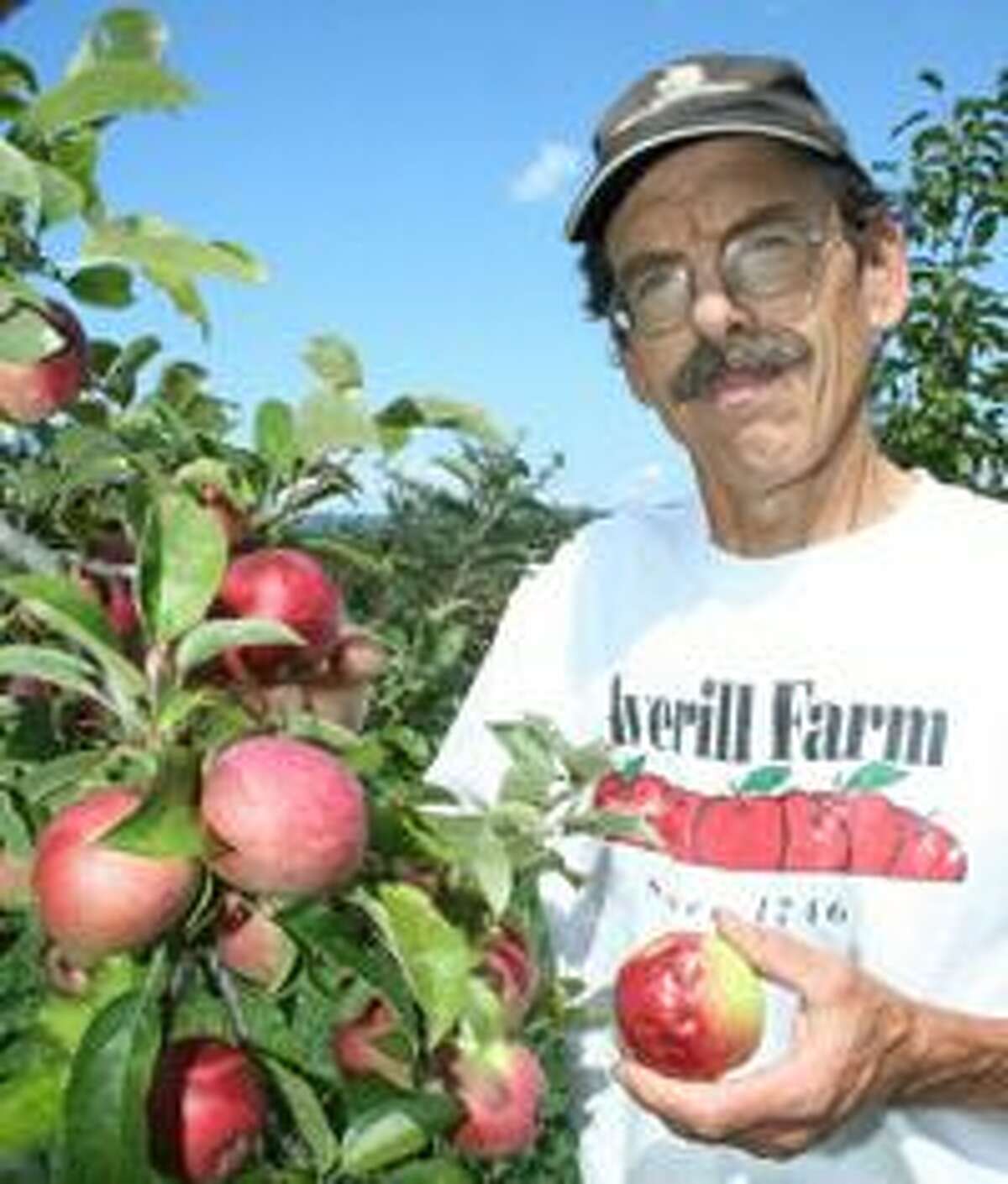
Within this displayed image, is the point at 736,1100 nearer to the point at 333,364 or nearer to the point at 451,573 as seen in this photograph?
the point at 333,364

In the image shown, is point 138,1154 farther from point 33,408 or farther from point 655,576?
point 655,576

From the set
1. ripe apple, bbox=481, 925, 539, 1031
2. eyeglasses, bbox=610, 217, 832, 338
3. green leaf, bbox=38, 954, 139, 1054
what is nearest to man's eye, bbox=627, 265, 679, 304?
eyeglasses, bbox=610, 217, 832, 338

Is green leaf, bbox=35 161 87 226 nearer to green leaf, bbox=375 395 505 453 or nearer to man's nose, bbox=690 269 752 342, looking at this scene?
green leaf, bbox=375 395 505 453

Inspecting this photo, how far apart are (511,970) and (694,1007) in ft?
1.80

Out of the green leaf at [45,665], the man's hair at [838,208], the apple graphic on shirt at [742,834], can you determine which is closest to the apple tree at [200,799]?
the green leaf at [45,665]

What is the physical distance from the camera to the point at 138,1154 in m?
1.15

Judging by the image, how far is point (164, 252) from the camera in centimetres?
135

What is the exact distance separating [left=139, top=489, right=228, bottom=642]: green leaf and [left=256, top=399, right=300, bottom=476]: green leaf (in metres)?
0.19

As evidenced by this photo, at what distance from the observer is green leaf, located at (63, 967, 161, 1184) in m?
1.14

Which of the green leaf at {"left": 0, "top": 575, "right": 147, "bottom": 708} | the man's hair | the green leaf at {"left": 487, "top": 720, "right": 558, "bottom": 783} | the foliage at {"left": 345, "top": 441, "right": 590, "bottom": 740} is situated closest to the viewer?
the green leaf at {"left": 0, "top": 575, "right": 147, "bottom": 708}

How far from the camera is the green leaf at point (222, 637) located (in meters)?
1.21

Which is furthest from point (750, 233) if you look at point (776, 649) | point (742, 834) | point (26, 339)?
point (26, 339)

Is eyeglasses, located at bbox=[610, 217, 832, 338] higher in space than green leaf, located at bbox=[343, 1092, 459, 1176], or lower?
higher

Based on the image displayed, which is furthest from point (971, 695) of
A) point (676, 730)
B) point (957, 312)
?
point (957, 312)
